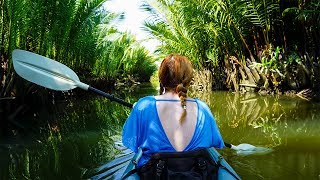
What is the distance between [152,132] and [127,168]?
0.41 metres

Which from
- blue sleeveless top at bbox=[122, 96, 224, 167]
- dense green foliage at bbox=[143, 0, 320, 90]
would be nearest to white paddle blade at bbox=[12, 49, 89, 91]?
blue sleeveless top at bbox=[122, 96, 224, 167]

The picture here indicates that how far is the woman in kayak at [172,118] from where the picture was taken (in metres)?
2.06

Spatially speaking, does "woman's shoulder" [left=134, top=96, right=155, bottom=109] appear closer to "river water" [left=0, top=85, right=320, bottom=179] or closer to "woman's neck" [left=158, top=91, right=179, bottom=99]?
"woman's neck" [left=158, top=91, right=179, bottom=99]

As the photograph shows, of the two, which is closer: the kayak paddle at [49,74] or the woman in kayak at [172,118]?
the woman in kayak at [172,118]

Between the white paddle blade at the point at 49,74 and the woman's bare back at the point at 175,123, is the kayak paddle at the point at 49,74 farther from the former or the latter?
the woman's bare back at the point at 175,123

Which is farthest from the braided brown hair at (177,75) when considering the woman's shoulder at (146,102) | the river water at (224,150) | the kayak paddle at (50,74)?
the kayak paddle at (50,74)

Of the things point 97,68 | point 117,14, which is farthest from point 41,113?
point 97,68

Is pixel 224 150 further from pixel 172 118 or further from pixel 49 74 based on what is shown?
pixel 172 118

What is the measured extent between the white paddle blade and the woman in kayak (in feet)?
6.64

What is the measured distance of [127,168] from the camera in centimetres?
236

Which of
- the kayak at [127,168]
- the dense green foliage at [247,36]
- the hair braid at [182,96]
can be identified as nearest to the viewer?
the hair braid at [182,96]

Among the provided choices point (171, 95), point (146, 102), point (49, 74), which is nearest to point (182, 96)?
point (171, 95)

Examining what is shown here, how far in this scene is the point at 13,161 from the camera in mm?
4121

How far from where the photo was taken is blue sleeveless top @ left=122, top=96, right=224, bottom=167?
2061mm
